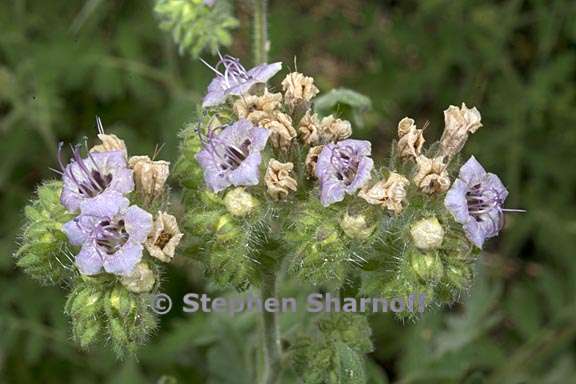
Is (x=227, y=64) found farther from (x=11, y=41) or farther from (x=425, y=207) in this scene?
(x=11, y=41)

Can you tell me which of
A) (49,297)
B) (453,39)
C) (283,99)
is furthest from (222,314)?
(453,39)

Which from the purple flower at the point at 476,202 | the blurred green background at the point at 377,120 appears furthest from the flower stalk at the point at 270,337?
the blurred green background at the point at 377,120

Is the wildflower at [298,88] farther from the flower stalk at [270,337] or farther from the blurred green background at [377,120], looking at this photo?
the blurred green background at [377,120]

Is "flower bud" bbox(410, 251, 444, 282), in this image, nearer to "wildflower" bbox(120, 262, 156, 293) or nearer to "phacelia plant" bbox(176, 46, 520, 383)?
"phacelia plant" bbox(176, 46, 520, 383)

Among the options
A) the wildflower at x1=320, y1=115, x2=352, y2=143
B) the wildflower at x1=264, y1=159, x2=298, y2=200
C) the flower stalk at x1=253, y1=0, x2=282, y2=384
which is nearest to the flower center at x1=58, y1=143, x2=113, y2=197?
the wildflower at x1=264, y1=159, x2=298, y2=200

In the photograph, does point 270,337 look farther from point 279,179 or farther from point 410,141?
point 410,141

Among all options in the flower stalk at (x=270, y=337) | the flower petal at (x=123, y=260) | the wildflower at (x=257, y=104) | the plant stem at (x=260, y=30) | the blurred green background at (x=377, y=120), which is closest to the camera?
the flower petal at (x=123, y=260)

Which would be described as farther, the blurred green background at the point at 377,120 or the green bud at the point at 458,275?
the blurred green background at the point at 377,120

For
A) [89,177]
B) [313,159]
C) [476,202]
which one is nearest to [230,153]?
[313,159]
